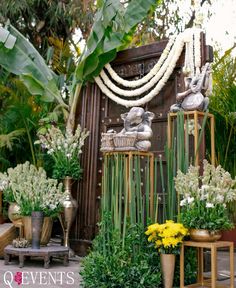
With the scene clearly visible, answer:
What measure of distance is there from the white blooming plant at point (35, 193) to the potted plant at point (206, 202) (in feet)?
6.92

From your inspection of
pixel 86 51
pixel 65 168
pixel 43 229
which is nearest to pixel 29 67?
pixel 86 51

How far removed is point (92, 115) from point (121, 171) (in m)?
2.49

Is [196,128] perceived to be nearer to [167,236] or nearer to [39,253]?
[167,236]

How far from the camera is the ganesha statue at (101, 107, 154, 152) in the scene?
4.65 m

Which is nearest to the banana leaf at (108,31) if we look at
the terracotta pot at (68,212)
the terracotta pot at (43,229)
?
the terracotta pot at (68,212)

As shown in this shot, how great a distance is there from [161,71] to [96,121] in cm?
133

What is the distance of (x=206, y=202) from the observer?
4234 mm

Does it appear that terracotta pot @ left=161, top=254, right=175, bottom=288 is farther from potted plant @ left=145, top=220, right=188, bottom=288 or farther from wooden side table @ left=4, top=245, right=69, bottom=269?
wooden side table @ left=4, top=245, right=69, bottom=269

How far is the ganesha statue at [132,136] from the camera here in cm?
465

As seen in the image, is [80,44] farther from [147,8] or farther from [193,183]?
[193,183]

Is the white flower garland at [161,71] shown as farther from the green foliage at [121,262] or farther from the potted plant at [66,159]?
the green foliage at [121,262]

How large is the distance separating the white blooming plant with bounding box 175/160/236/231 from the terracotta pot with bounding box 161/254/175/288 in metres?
0.32

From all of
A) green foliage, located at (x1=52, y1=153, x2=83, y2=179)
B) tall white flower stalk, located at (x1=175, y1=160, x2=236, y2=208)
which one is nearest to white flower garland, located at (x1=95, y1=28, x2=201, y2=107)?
green foliage, located at (x1=52, y1=153, x2=83, y2=179)

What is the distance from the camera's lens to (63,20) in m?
10.9
